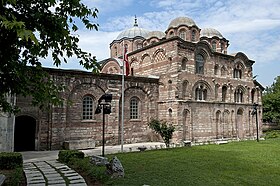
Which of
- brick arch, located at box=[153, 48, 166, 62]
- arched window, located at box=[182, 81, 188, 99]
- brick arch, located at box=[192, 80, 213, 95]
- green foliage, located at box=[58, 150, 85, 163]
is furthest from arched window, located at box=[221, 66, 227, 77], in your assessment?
green foliage, located at box=[58, 150, 85, 163]

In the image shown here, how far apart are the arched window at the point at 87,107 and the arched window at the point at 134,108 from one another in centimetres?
343

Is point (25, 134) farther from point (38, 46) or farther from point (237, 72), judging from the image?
point (237, 72)

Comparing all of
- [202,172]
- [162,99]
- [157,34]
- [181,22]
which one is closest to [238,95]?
[162,99]

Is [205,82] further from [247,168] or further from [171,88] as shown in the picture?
[247,168]

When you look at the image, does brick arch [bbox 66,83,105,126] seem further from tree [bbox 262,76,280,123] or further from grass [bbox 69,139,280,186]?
tree [bbox 262,76,280,123]

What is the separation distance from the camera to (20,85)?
456 cm

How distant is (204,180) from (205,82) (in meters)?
16.4

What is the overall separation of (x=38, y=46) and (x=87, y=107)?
14979mm

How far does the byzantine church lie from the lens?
16.9 m

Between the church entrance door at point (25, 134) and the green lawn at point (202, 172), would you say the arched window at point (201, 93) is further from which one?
the church entrance door at point (25, 134)

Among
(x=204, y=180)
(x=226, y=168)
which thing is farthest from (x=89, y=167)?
(x=226, y=168)

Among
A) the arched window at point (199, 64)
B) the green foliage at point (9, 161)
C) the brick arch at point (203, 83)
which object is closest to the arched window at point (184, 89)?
the brick arch at point (203, 83)

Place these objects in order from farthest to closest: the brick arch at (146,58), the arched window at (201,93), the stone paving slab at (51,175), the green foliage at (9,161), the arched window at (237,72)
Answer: the arched window at (237,72) → the brick arch at (146,58) → the arched window at (201,93) → the green foliage at (9,161) → the stone paving slab at (51,175)

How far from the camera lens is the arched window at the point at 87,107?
61.0 ft
